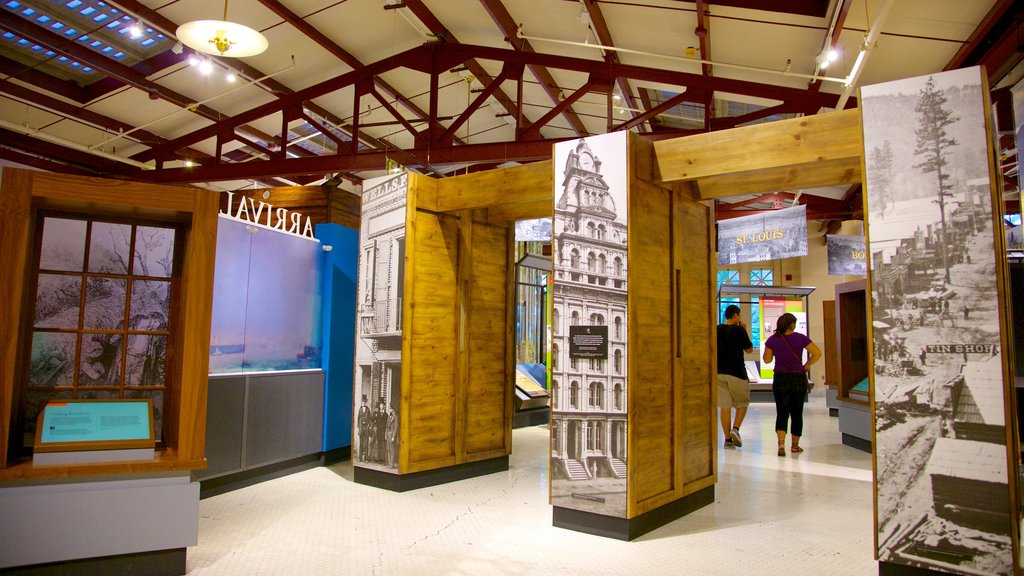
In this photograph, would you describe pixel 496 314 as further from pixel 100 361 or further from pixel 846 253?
pixel 846 253

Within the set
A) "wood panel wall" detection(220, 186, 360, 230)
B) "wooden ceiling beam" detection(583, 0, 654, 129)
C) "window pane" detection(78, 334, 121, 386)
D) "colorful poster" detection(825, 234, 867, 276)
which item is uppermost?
"wooden ceiling beam" detection(583, 0, 654, 129)

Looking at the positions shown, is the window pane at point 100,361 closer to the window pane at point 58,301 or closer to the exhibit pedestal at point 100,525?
the window pane at point 58,301

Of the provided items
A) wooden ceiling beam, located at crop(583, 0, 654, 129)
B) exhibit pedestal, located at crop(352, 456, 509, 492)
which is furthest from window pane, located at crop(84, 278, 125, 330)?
wooden ceiling beam, located at crop(583, 0, 654, 129)

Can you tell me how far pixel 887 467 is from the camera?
3066 mm

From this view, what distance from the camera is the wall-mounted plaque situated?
3.03 m

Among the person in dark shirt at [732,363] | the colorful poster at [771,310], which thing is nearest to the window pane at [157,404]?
the person in dark shirt at [732,363]

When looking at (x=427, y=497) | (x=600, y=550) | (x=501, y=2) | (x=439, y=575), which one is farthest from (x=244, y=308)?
(x=501, y=2)

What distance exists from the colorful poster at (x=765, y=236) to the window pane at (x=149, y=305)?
881 cm

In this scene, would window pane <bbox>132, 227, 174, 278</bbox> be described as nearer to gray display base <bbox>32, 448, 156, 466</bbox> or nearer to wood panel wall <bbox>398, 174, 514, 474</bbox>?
gray display base <bbox>32, 448, 156, 466</bbox>

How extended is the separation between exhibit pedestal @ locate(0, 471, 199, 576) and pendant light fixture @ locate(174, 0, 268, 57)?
12.5 feet

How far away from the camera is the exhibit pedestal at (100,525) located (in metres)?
2.86

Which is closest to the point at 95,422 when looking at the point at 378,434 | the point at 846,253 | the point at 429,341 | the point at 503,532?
the point at 378,434

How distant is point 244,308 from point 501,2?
15.0 ft

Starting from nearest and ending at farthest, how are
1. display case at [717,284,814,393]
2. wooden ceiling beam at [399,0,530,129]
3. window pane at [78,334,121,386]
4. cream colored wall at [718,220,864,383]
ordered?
window pane at [78,334,121,386] < wooden ceiling beam at [399,0,530,129] < display case at [717,284,814,393] < cream colored wall at [718,220,864,383]
